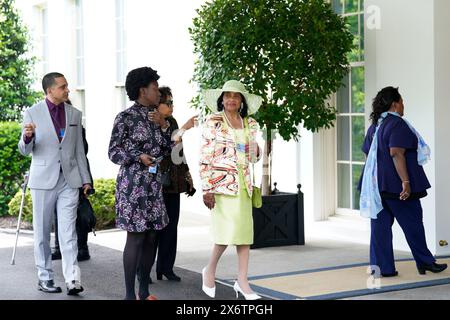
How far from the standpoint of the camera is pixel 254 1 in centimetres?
1048

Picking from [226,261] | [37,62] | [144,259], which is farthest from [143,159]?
[37,62]

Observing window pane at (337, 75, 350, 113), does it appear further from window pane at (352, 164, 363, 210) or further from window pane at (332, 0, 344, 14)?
window pane at (332, 0, 344, 14)

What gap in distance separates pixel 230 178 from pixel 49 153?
5.87ft

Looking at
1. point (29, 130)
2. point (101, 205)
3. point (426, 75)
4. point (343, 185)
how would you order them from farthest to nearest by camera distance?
point (101, 205), point (343, 185), point (426, 75), point (29, 130)

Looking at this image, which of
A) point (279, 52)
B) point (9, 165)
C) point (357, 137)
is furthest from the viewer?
point (9, 165)

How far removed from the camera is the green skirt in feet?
25.9

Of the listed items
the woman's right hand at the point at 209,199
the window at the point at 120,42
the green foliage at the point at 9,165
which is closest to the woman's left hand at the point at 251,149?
the woman's right hand at the point at 209,199

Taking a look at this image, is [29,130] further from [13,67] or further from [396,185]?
[13,67]

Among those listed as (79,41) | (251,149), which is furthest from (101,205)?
(79,41)

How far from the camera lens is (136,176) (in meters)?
7.59

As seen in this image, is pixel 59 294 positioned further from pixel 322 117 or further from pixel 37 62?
pixel 37 62

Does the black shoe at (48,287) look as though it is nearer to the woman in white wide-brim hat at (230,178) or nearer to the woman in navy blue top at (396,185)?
the woman in white wide-brim hat at (230,178)

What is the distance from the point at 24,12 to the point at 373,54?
12582 mm

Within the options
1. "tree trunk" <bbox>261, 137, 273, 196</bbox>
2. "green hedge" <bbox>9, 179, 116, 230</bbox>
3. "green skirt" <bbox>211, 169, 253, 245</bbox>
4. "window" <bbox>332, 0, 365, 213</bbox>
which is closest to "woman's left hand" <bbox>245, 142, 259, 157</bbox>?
"green skirt" <bbox>211, 169, 253, 245</bbox>
